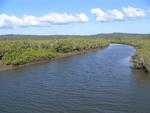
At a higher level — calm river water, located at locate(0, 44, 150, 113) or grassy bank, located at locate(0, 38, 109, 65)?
grassy bank, located at locate(0, 38, 109, 65)

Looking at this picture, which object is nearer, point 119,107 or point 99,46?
point 119,107

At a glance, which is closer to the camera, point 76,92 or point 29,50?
point 76,92

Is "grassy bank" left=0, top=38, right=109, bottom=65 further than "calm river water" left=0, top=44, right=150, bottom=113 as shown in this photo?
Yes

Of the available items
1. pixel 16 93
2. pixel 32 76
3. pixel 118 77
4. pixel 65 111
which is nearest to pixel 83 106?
pixel 65 111

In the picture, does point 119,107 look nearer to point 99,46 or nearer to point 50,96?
point 50,96

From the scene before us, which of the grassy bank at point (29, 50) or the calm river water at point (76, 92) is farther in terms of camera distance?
the grassy bank at point (29, 50)

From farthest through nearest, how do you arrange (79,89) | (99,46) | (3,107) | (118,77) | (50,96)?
(99,46) → (118,77) → (79,89) → (50,96) → (3,107)

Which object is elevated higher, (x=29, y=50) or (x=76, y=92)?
(x=29, y=50)

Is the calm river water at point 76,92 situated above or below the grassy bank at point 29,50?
below
